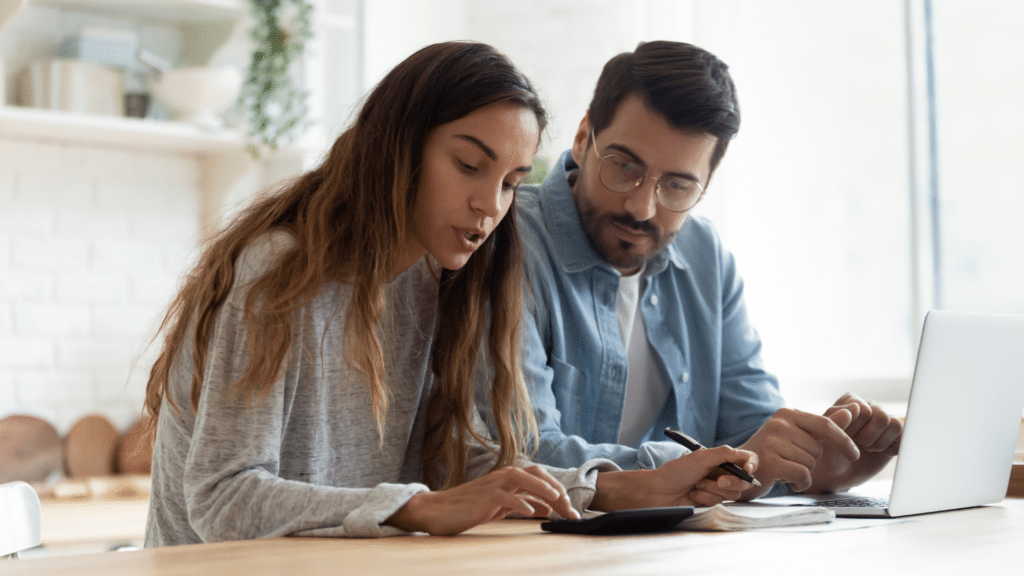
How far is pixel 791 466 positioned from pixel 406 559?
63cm

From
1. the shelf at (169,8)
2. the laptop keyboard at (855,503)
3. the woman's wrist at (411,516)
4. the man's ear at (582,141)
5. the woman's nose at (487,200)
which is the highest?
the shelf at (169,8)

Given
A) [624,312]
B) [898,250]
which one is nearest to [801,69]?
[898,250]

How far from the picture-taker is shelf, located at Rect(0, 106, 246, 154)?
2529 mm

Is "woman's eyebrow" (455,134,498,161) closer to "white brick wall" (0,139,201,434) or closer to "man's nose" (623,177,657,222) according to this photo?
"man's nose" (623,177,657,222)

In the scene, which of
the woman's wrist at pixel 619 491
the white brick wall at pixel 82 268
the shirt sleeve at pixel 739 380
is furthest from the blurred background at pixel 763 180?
the woman's wrist at pixel 619 491

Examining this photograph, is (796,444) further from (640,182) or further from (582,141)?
(582,141)

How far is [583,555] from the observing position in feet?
2.82

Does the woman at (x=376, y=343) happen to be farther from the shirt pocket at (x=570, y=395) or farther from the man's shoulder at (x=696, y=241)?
the man's shoulder at (x=696, y=241)

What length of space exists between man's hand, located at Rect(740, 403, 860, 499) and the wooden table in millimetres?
234

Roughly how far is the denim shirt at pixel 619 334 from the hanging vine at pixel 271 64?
125 cm

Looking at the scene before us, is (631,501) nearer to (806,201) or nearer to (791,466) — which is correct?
(791,466)

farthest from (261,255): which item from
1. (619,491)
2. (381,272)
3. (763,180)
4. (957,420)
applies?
(763,180)

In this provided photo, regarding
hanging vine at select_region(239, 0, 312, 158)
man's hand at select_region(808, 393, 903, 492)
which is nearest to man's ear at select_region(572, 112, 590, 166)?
man's hand at select_region(808, 393, 903, 492)

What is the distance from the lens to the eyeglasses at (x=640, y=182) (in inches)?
65.0
